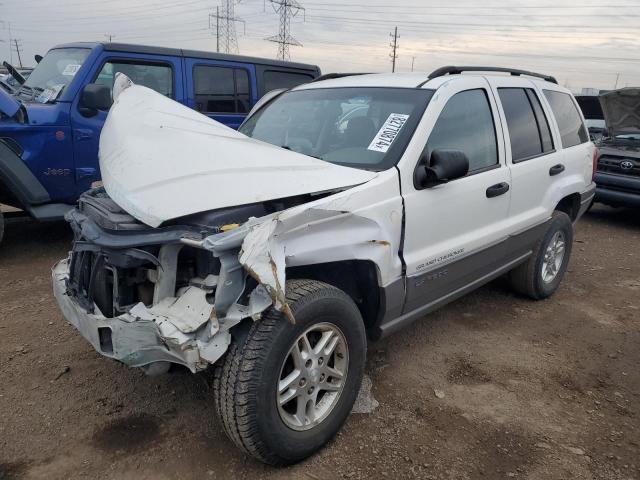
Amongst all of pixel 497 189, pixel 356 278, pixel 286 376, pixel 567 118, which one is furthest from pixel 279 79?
pixel 286 376

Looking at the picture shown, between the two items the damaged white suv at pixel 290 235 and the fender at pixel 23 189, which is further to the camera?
the fender at pixel 23 189

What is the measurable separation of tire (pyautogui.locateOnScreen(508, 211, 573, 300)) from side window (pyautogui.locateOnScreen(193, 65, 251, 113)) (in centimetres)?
417

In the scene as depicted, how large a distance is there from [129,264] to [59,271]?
90 cm

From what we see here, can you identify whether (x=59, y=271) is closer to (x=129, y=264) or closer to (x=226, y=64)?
(x=129, y=264)

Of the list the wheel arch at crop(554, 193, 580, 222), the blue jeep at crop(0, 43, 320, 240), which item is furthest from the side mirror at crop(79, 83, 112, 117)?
the wheel arch at crop(554, 193, 580, 222)

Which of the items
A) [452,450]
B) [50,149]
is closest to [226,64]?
[50,149]

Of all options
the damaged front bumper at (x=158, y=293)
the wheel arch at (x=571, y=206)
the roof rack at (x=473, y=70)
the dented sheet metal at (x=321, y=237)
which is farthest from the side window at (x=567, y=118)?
the damaged front bumper at (x=158, y=293)

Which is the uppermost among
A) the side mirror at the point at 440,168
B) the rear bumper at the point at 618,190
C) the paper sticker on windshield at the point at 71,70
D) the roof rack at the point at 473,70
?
the roof rack at the point at 473,70

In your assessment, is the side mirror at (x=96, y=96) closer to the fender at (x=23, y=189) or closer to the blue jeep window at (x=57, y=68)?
the blue jeep window at (x=57, y=68)

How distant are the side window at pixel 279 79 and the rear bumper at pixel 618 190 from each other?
4.89 metres

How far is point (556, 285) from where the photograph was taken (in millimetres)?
4934

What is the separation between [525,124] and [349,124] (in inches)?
63.4

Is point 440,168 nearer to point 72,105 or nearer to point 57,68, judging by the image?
point 72,105

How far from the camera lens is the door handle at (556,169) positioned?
4.25 m
